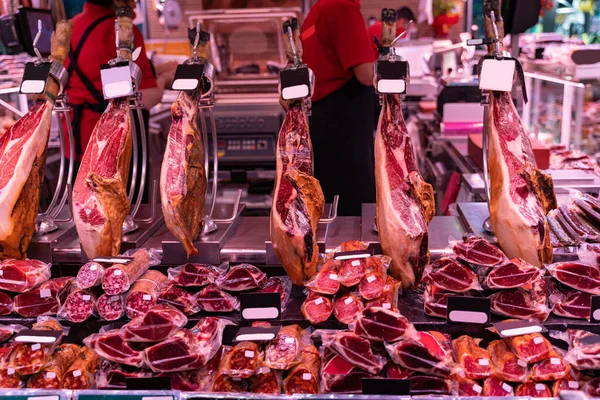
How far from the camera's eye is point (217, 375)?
1.80 meters

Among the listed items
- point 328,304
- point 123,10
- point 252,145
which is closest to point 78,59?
point 123,10

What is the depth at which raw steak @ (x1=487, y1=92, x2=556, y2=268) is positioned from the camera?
2061 mm

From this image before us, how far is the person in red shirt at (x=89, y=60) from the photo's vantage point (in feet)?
11.8

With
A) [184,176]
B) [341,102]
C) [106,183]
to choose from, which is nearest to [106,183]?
[106,183]

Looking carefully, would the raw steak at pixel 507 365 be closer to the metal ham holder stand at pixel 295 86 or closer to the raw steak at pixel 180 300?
the metal ham holder stand at pixel 295 86

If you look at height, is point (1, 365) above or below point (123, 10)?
below

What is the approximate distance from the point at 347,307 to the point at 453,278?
36cm

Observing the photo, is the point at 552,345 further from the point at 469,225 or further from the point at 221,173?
the point at 221,173

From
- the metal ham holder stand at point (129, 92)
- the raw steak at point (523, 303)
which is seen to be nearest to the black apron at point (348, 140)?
the metal ham holder stand at point (129, 92)

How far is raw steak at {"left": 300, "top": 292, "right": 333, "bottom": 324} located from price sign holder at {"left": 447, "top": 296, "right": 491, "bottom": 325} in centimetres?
37

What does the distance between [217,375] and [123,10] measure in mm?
1443

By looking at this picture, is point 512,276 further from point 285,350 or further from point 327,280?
point 285,350

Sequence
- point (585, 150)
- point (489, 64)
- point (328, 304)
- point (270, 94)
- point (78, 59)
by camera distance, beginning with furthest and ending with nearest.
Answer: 1. point (270, 94)
2. point (585, 150)
3. point (78, 59)
4. point (489, 64)
5. point (328, 304)

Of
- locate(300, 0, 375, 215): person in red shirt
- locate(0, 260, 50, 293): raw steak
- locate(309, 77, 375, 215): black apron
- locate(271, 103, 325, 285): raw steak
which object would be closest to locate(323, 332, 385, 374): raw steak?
locate(271, 103, 325, 285): raw steak
